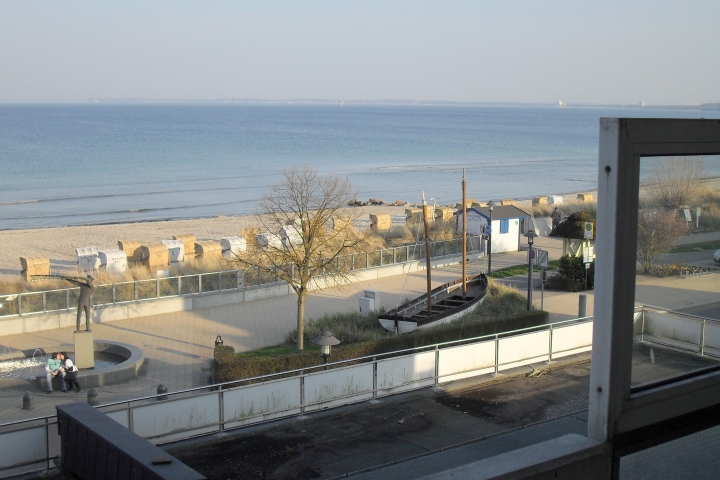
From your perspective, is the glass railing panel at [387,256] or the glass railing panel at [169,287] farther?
the glass railing panel at [387,256]

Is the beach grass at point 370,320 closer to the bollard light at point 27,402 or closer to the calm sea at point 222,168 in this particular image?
the bollard light at point 27,402

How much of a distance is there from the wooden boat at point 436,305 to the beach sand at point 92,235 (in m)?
13.2

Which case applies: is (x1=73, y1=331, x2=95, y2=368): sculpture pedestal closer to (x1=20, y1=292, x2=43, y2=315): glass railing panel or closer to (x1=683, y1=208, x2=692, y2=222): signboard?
(x1=20, y1=292, x2=43, y2=315): glass railing panel

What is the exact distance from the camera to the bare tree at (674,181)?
4.68 meters

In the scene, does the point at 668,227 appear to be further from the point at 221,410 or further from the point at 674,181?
the point at 221,410

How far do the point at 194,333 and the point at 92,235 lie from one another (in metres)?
25.0

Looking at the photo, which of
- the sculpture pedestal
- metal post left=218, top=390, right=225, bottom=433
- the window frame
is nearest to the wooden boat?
the sculpture pedestal

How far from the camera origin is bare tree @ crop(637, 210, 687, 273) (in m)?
4.79

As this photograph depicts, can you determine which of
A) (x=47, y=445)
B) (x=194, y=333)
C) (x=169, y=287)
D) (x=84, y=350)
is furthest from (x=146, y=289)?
(x=47, y=445)

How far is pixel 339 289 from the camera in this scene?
25.1 m

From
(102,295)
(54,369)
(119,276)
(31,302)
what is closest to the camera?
(54,369)

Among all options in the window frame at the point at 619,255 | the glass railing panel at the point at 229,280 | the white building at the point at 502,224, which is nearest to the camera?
the window frame at the point at 619,255

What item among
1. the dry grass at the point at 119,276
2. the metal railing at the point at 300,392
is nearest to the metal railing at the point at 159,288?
the dry grass at the point at 119,276

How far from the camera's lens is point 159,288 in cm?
2291
